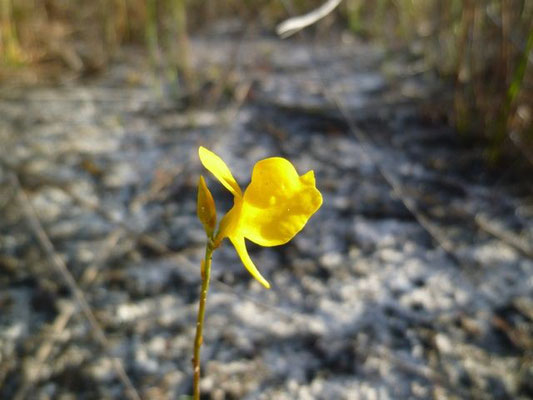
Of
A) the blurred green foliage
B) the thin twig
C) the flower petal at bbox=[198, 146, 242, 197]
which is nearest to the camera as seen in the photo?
the flower petal at bbox=[198, 146, 242, 197]

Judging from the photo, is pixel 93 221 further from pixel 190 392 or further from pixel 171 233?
pixel 190 392

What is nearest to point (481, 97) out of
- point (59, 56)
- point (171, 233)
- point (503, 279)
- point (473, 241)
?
point (473, 241)


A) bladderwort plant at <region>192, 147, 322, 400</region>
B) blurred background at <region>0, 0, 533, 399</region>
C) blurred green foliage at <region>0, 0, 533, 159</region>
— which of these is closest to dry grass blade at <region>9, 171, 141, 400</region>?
blurred background at <region>0, 0, 533, 399</region>

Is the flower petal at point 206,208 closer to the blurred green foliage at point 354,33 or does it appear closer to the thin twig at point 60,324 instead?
the thin twig at point 60,324

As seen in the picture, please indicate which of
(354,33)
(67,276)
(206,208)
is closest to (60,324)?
(67,276)

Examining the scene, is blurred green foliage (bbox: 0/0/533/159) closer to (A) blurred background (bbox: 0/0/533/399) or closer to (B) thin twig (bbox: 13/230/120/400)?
(A) blurred background (bbox: 0/0/533/399)

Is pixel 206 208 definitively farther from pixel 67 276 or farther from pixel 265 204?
pixel 67 276
